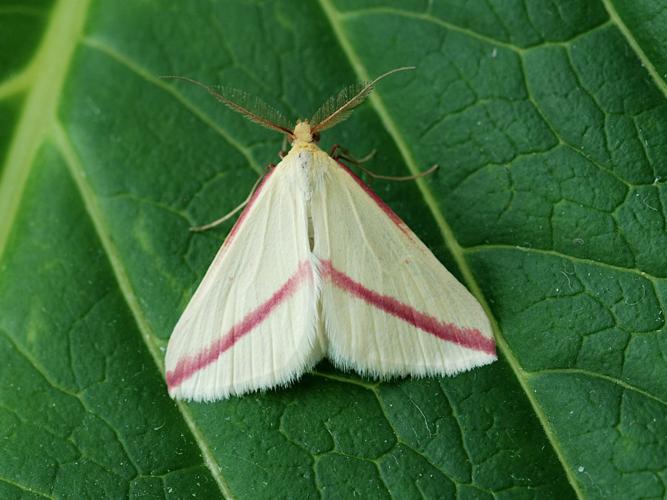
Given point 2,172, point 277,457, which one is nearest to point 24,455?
point 277,457

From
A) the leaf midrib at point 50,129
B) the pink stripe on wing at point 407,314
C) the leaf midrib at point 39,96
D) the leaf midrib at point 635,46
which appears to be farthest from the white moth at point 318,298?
the leaf midrib at point 635,46

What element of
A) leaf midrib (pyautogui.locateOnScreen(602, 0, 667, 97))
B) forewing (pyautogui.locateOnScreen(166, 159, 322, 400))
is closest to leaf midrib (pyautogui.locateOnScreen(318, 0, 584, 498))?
forewing (pyautogui.locateOnScreen(166, 159, 322, 400))

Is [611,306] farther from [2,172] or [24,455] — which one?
[2,172]

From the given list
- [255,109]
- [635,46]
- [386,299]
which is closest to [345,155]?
[255,109]

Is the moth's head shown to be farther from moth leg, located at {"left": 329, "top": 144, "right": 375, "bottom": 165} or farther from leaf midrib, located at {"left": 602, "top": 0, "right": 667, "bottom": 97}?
leaf midrib, located at {"left": 602, "top": 0, "right": 667, "bottom": 97}

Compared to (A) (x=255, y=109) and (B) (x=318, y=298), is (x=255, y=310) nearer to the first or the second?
(B) (x=318, y=298)
